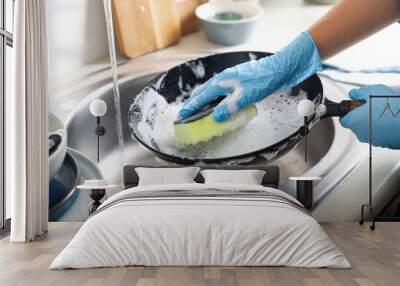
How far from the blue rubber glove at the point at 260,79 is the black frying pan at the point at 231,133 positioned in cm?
11

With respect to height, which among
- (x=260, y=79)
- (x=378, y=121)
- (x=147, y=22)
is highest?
(x=147, y=22)

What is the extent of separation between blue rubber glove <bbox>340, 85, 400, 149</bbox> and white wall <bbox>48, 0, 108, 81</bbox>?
2.79 meters

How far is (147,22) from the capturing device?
655 centimetres

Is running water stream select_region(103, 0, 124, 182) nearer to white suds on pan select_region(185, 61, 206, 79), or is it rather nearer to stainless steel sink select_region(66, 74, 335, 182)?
stainless steel sink select_region(66, 74, 335, 182)

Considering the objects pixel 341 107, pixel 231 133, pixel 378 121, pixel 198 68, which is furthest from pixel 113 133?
pixel 378 121

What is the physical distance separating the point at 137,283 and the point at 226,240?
726 mm

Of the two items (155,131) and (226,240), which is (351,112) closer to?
(155,131)

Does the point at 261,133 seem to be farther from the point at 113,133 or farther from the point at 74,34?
the point at 74,34

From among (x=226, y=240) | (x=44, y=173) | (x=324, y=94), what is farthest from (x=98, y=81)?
(x=226, y=240)

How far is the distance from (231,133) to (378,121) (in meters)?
1.58

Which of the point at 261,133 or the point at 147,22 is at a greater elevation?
the point at 147,22

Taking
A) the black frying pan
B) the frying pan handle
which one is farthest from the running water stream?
the frying pan handle

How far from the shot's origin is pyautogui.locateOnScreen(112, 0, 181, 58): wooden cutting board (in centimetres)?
655

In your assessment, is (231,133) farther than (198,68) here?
No
